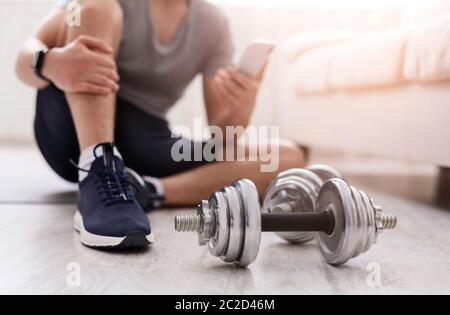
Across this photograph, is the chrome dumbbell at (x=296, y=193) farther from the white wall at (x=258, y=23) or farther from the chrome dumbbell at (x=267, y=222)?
the white wall at (x=258, y=23)

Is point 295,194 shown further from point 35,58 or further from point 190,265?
point 35,58

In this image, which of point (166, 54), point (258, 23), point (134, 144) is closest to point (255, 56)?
point (166, 54)

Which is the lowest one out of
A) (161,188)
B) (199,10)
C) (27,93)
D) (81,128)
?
(27,93)

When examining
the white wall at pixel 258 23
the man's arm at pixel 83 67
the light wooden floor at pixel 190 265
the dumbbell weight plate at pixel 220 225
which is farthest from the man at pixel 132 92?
the white wall at pixel 258 23

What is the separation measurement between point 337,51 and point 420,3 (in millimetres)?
386

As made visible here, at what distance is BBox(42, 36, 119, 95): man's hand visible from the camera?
1.07 m

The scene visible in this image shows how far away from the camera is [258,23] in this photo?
10.1 feet

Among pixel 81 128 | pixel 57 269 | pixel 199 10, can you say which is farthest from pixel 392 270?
pixel 199 10

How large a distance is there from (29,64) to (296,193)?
60 centimetres

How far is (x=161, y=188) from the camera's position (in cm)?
141

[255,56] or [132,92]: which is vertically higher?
[255,56]

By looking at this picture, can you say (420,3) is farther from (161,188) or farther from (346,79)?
(161,188)

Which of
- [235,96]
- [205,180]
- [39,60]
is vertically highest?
[39,60]

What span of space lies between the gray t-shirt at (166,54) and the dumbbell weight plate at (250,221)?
0.72 m
